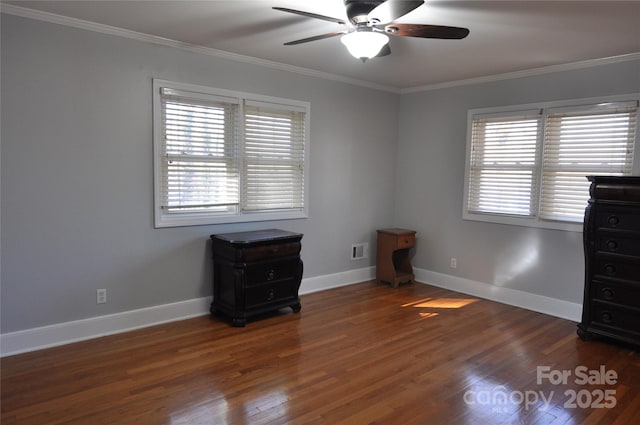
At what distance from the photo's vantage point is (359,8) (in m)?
2.51

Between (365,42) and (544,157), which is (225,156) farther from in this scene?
(544,157)

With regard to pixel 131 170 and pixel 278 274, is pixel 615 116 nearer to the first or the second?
pixel 278 274

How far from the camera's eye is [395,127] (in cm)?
571

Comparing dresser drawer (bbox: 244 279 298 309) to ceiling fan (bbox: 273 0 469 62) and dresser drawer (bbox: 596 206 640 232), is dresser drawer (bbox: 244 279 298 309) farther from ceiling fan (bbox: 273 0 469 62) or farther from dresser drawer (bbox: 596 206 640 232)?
dresser drawer (bbox: 596 206 640 232)

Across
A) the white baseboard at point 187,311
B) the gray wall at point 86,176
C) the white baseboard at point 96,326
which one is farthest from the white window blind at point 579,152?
the white baseboard at point 96,326

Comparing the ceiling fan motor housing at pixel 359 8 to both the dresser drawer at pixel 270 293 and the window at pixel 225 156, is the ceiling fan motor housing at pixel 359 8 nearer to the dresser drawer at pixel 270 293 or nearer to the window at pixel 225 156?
the window at pixel 225 156

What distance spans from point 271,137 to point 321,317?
6.26ft

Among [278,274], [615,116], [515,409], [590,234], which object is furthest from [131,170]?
[615,116]

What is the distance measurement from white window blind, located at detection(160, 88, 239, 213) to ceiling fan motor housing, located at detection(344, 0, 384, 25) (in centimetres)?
188

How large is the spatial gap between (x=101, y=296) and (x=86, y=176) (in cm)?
99

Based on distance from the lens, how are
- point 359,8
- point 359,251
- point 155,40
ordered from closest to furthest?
point 359,8, point 155,40, point 359,251

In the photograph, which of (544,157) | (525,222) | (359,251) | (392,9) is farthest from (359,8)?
(359,251)

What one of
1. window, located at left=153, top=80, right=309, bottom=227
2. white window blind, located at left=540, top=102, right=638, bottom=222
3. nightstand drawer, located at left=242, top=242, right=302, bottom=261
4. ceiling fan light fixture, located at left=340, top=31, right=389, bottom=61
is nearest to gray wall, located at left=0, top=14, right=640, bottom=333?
window, located at left=153, top=80, right=309, bottom=227

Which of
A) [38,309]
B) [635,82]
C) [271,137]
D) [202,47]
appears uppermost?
[202,47]
